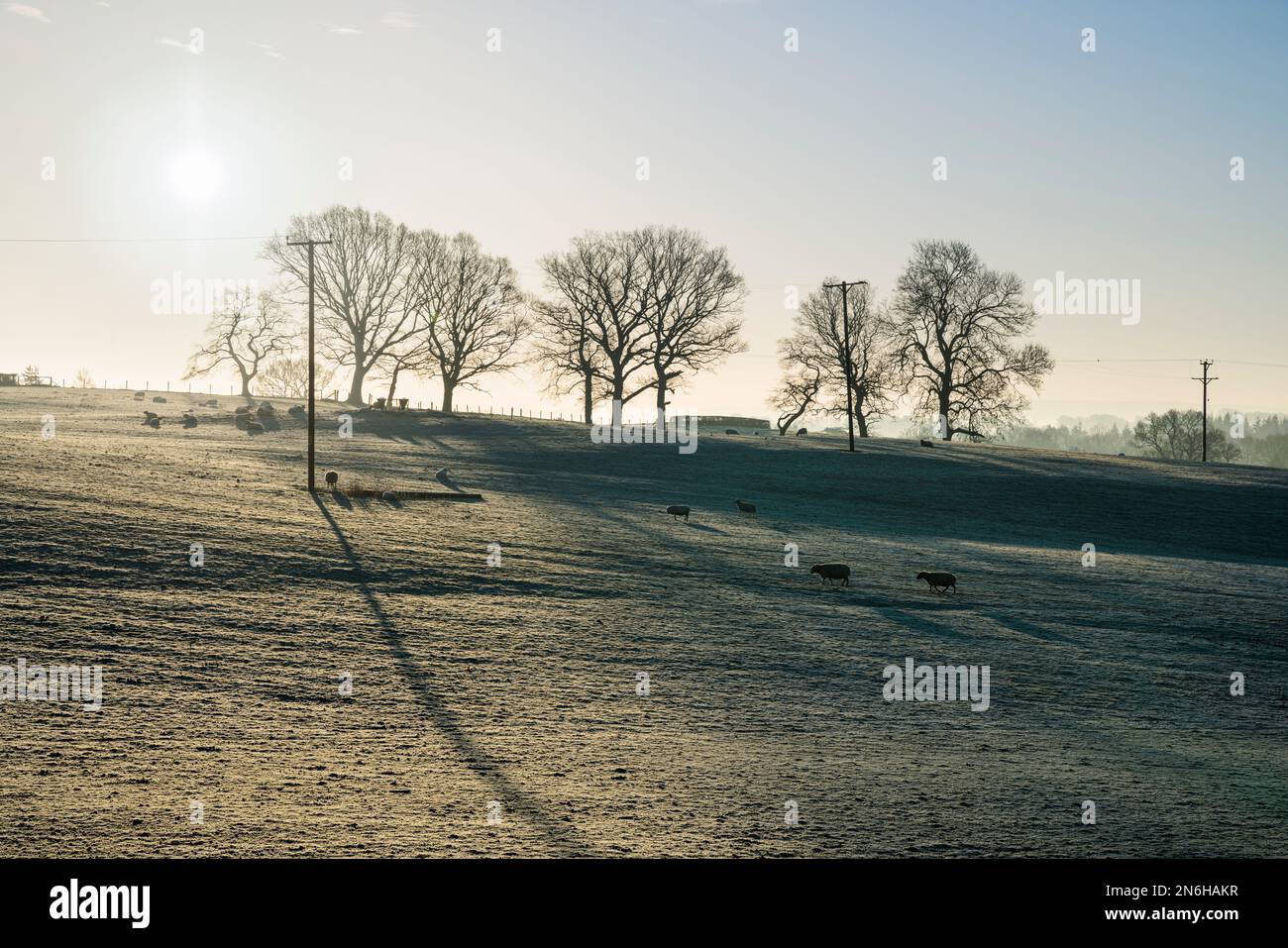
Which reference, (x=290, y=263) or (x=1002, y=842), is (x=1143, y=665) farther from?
(x=290, y=263)

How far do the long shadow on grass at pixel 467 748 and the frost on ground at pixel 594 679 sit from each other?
0.23 ft

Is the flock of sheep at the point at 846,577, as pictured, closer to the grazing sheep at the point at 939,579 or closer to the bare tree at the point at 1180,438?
the grazing sheep at the point at 939,579

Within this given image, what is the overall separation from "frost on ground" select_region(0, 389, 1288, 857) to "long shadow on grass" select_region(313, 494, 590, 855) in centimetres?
7

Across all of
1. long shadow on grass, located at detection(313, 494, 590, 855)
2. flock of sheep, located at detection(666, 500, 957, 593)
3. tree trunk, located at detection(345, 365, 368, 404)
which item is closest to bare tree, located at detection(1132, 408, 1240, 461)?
tree trunk, located at detection(345, 365, 368, 404)

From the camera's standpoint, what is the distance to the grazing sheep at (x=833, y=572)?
27.1 meters

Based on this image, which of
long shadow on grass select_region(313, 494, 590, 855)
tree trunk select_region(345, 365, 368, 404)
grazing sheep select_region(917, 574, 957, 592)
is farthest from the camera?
tree trunk select_region(345, 365, 368, 404)

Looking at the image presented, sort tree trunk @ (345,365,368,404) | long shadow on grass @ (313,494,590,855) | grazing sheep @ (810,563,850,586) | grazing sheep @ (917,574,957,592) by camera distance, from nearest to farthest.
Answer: long shadow on grass @ (313,494,590,855) < grazing sheep @ (917,574,957,592) < grazing sheep @ (810,563,850,586) < tree trunk @ (345,365,368,404)

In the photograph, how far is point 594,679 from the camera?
56.3 feet

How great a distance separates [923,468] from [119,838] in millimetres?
54736

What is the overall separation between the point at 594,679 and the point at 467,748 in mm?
4416

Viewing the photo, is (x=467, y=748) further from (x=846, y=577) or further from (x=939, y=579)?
(x=939, y=579)

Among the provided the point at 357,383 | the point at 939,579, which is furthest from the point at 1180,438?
the point at 939,579

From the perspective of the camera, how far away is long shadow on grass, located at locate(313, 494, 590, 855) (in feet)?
32.3

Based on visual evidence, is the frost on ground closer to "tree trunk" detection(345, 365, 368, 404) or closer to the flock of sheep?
the flock of sheep
